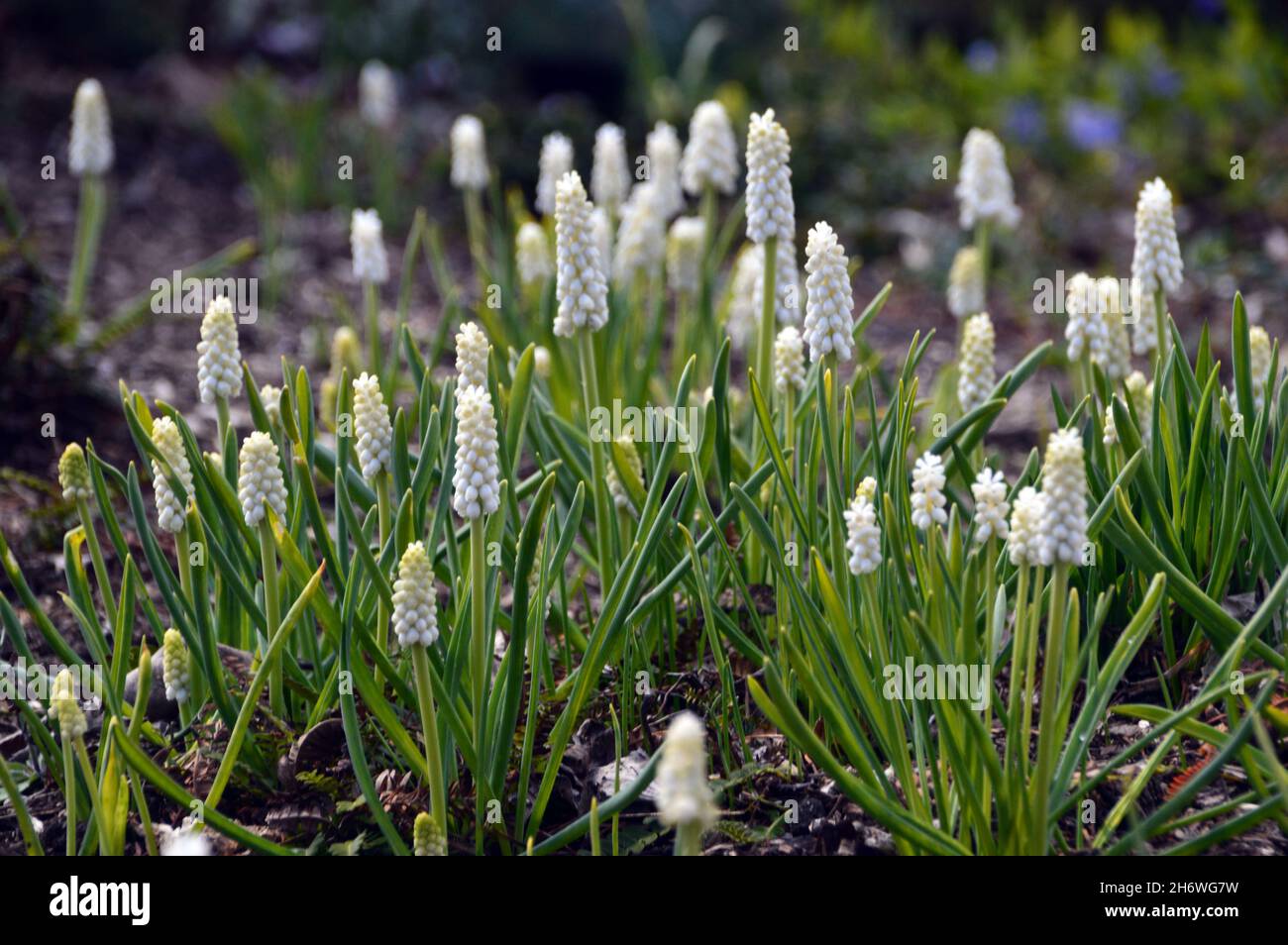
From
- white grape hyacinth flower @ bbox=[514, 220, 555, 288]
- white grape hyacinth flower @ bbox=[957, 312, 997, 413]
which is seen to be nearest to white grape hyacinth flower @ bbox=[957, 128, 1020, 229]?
white grape hyacinth flower @ bbox=[957, 312, 997, 413]

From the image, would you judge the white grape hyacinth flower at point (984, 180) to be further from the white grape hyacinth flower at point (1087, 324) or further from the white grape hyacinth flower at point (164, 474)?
the white grape hyacinth flower at point (164, 474)

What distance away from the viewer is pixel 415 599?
7.91ft

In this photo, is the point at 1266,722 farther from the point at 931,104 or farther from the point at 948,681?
the point at 931,104

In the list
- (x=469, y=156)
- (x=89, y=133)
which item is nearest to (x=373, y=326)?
(x=469, y=156)

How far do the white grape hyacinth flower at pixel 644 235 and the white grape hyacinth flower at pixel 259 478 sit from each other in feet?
7.25

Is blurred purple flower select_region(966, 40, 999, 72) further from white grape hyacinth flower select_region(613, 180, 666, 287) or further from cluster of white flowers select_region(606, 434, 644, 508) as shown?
cluster of white flowers select_region(606, 434, 644, 508)

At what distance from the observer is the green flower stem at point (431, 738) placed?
2500 mm

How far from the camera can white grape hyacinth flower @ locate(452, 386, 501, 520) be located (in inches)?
96.2

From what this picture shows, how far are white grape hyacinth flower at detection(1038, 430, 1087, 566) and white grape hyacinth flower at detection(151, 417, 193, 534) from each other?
5.83ft

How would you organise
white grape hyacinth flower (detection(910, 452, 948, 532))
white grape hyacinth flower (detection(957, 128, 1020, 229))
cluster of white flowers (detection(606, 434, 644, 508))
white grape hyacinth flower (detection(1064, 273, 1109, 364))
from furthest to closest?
white grape hyacinth flower (detection(957, 128, 1020, 229))
white grape hyacinth flower (detection(1064, 273, 1109, 364))
cluster of white flowers (detection(606, 434, 644, 508))
white grape hyacinth flower (detection(910, 452, 948, 532))

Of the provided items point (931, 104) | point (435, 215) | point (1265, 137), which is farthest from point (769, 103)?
point (1265, 137)

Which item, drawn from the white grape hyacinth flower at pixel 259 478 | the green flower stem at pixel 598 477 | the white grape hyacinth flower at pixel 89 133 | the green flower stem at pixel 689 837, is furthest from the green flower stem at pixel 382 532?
the white grape hyacinth flower at pixel 89 133

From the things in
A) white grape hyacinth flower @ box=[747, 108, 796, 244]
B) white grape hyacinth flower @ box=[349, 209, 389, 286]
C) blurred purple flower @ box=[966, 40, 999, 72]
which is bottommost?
white grape hyacinth flower @ box=[747, 108, 796, 244]

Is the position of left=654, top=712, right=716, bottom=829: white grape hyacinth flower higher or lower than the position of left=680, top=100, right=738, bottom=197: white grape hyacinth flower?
lower
